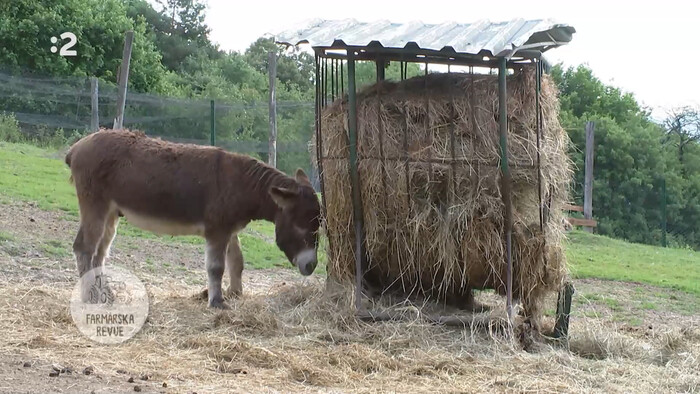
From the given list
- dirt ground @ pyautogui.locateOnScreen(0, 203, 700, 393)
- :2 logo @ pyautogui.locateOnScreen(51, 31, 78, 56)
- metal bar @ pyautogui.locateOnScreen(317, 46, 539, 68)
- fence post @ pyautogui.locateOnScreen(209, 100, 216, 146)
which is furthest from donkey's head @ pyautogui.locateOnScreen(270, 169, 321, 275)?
:2 logo @ pyautogui.locateOnScreen(51, 31, 78, 56)

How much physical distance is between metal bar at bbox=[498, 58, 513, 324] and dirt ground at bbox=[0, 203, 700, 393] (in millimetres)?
439

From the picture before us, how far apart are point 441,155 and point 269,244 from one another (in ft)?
20.6

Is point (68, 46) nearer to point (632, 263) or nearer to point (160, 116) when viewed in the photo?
point (160, 116)

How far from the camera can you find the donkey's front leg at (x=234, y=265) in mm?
8008

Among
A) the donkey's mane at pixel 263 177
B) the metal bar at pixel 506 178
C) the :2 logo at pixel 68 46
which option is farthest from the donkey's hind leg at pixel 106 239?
the :2 logo at pixel 68 46

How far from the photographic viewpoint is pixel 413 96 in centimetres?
672

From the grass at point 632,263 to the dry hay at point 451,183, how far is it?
9.91ft

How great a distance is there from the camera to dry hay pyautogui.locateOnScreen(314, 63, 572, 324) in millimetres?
6531

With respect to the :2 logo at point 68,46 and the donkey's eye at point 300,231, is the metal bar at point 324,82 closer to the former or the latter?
the donkey's eye at point 300,231

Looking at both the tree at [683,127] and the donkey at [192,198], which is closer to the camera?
the donkey at [192,198]

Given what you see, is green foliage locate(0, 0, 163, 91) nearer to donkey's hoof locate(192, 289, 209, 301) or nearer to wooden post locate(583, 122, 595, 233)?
wooden post locate(583, 122, 595, 233)

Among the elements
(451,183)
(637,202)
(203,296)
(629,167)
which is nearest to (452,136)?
(451,183)

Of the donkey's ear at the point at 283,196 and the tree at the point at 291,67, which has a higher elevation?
the tree at the point at 291,67

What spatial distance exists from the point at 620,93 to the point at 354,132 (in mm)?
32463
